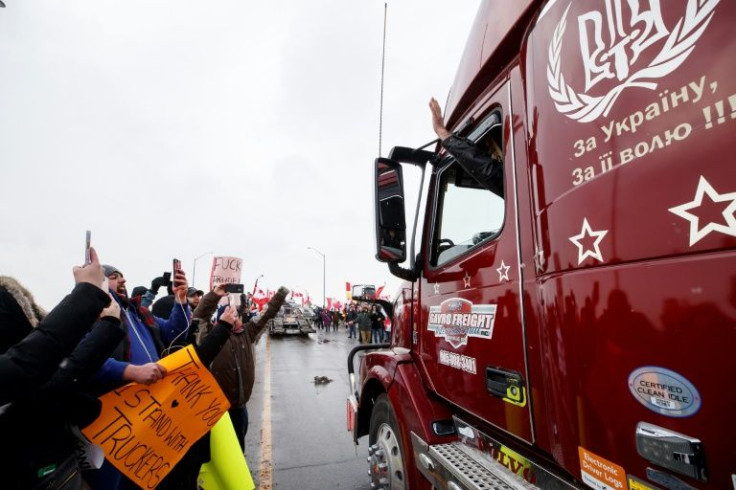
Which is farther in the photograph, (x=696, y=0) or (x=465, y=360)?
(x=465, y=360)

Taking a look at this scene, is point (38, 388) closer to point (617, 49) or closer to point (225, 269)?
point (617, 49)

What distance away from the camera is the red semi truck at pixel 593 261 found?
0.89 meters

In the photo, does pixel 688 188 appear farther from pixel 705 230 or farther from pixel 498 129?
pixel 498 129

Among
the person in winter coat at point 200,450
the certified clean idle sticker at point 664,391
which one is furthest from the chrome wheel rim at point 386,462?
the certified clean idle sticker at point 664,391

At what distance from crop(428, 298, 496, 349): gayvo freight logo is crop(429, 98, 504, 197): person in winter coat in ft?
1.91

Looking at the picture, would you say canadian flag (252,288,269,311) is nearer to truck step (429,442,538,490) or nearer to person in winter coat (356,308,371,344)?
person in winter coat (356,308,371,344)

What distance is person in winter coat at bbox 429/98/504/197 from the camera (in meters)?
1.92

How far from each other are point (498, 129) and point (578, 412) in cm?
134

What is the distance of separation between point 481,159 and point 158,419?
8.03 ft

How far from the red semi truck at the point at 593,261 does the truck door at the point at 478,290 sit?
0.01m

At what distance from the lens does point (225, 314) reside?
2.96 meters

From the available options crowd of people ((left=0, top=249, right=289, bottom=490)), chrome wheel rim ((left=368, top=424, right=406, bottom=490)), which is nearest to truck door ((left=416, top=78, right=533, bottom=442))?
chrome wheel rim ((left=368, top=424, right=406, bottom=490))

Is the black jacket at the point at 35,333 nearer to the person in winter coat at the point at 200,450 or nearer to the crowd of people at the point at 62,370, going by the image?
the crowd of people at the point at 62,370

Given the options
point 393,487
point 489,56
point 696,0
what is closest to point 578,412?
point 696,0
